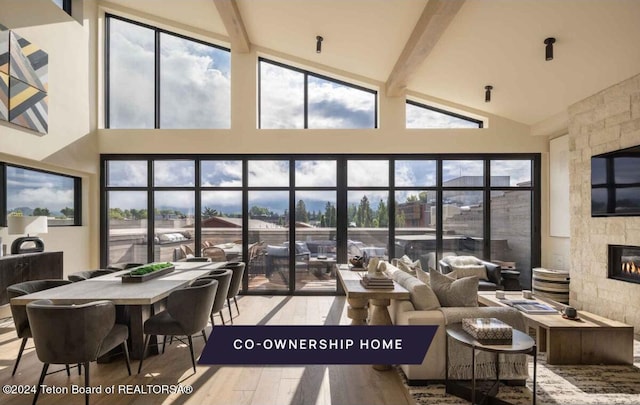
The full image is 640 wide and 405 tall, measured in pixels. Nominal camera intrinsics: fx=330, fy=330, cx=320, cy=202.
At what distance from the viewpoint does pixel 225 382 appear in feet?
9.39

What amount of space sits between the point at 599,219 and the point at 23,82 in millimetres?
7876

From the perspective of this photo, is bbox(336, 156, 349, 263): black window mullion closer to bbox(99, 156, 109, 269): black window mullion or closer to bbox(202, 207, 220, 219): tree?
bbox(202, 207, 220, 219): tree

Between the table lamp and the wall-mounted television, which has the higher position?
the wall-mounted television

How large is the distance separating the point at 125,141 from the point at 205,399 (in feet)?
16.0

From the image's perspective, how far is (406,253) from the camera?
19.4ft

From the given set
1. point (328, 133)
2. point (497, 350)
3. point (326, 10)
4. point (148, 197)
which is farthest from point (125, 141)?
point (497, 350)

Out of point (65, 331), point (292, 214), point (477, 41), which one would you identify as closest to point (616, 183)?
point (477, 41)

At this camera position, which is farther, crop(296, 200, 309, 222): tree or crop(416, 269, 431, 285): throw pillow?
crop(296, 200, 309, 222): tree

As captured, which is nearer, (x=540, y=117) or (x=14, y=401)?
(x=14, y=401)

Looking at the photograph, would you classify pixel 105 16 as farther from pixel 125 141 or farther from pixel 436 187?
pixel 436 187

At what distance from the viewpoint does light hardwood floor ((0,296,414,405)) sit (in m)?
2.58

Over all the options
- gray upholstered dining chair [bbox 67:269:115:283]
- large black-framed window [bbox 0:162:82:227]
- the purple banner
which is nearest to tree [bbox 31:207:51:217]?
large black-framed window [bbox 0:162:82:227]

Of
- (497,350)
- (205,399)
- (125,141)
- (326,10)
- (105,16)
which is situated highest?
(105,16)

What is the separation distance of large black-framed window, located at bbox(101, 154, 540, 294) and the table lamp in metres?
1.38
